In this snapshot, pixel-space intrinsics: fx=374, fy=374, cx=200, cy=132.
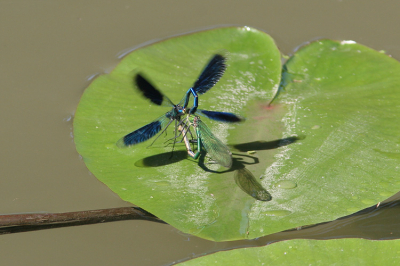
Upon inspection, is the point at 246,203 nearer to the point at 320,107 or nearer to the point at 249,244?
the point at 249,244

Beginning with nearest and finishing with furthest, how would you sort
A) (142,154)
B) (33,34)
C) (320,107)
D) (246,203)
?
(246,203), (142,154), (320,107), (33,34)

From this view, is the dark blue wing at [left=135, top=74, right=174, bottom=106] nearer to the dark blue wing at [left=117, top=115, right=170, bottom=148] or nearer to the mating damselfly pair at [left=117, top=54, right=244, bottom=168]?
the mating damselfly pair at [left=117, top=54, right=244, bottom=168]

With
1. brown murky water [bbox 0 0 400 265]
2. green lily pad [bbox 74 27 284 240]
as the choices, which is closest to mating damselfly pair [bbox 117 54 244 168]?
green lily pad [bbox 74 27 284 240]

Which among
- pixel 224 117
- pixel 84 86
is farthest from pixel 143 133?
pixel 84 86

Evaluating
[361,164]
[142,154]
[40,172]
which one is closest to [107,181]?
[142,154]

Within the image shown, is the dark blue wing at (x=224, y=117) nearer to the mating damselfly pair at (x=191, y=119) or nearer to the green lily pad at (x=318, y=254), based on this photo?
the mating damselfly pair at (x=191, y=119)

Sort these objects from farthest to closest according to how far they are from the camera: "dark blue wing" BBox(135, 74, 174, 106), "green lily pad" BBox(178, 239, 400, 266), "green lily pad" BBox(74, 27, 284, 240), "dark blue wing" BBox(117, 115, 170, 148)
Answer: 1. "dark blue wing" BBox(135, 74, 174, 106)
2. "dark blue wing" BBox(117, 115, 170, 148)
3. "green lily pad" BBox(74, 27, 284, 240)
4. "green lily pad" BBox(178, 239, 400, 266)

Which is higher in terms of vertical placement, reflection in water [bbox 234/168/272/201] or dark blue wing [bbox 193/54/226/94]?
dark blue wing [bbox 193/54/226/94]
